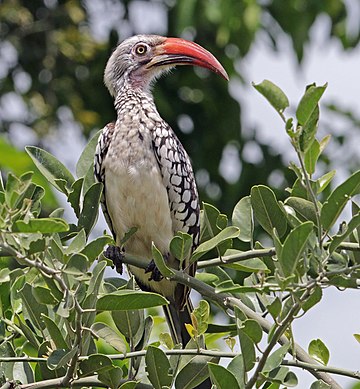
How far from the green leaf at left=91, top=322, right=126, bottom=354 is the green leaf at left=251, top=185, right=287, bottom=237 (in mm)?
456

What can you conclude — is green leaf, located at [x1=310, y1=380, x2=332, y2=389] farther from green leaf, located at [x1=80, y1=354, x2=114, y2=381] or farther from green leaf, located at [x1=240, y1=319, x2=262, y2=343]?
green leaf, located at [x1=80, y1=354, x2=114, y2=381]

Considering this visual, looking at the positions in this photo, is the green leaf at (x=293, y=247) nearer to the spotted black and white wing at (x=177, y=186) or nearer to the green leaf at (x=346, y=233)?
the green leaf at (x=346, y=233)

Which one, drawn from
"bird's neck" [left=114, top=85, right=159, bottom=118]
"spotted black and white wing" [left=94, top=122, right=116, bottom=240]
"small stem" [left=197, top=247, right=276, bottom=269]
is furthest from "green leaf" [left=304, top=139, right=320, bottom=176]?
"bird's neck" [left=114, top=85, right=159, bottom=118]

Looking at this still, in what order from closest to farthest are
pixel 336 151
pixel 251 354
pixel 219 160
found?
pixel 251 354 < pixel 336 151 < pixel 219 160

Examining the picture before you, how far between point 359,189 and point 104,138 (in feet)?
5.18

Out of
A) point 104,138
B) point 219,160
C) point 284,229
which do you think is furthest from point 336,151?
point 284,229

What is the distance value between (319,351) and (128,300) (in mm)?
605

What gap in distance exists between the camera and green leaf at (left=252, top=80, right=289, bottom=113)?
232 cm

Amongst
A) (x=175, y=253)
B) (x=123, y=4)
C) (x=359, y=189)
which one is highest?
(x=359, y=189)

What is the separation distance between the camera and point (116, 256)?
337cm

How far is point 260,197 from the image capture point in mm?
2693

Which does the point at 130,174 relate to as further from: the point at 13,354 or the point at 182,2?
the point at 182,2

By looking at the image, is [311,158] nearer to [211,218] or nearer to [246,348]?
[246,348]

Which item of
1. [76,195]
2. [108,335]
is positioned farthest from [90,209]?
[108,335]
